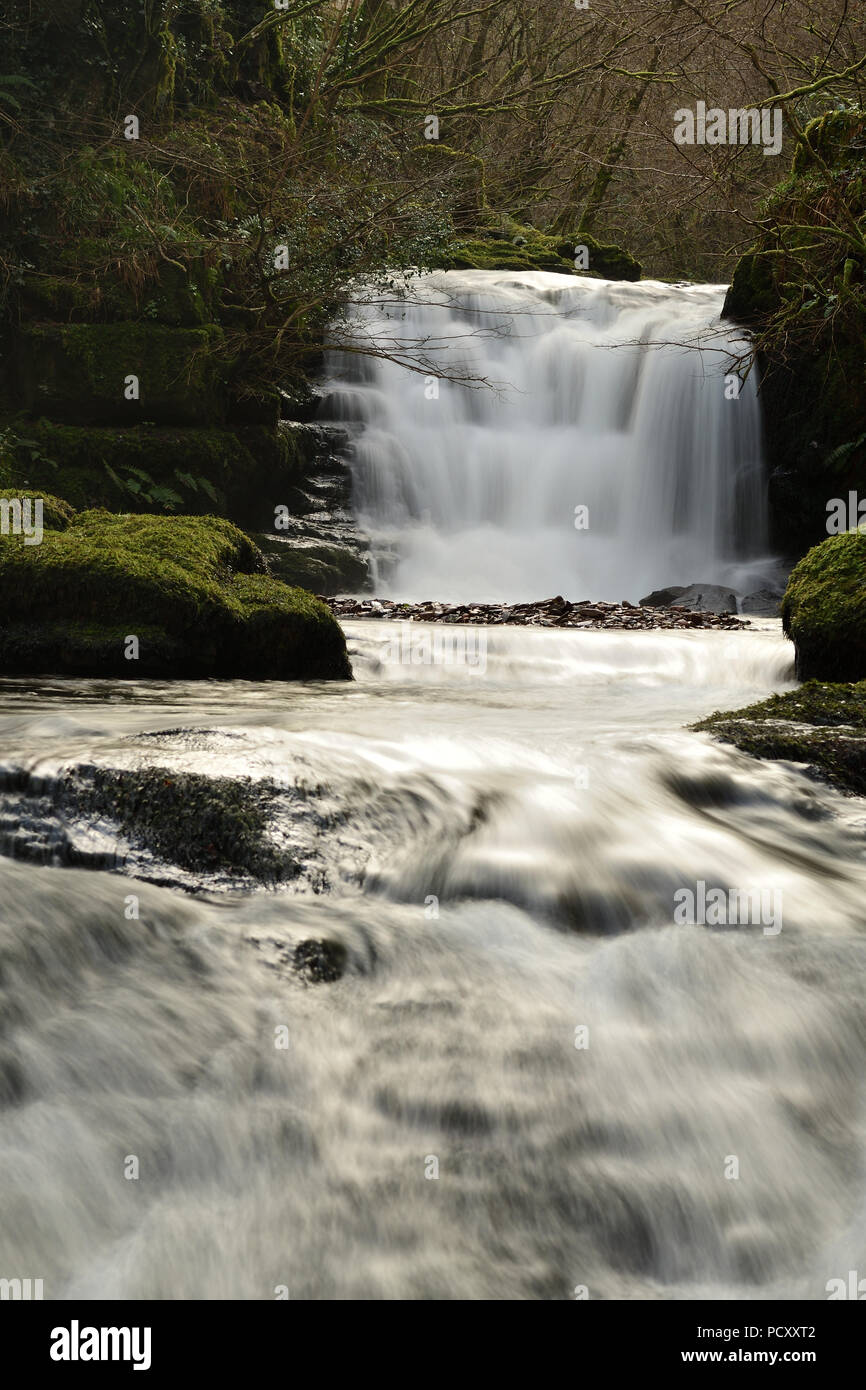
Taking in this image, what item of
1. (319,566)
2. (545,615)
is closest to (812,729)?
(545,615)

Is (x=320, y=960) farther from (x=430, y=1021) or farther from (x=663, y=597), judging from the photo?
(x=663, y=597)

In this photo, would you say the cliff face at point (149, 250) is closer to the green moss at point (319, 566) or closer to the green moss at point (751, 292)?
the green moss at point (319, 566)

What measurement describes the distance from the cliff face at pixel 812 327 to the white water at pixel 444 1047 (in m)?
8.97

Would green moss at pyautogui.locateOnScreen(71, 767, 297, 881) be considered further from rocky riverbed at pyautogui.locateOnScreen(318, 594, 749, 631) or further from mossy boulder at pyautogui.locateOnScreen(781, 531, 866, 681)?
rocky riverbed at pyautogui.locateOnScreen(318, 594, 749, 631)

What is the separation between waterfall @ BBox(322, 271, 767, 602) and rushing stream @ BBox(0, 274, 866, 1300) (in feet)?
29.3

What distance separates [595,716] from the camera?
6016 mm

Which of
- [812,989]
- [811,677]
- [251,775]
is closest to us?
[812,989]

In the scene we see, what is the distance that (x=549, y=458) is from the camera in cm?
Result: 1452

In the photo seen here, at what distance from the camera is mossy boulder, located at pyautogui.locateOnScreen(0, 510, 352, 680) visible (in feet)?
20.1

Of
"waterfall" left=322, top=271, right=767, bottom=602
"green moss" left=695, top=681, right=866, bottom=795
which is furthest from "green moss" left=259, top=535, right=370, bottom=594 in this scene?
"green moss" left=695, top=681, right=866, bottom=795

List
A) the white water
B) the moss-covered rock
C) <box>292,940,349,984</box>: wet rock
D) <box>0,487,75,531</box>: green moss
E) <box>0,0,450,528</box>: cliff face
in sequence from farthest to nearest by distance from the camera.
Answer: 1. the moss-covered rock
2. <box>0,0,450,528</box>: cliff face
3. <box>0,487,75,531</box>: green moss
4. <box>292,940,349,984</box>: wet rock
5. the white water
